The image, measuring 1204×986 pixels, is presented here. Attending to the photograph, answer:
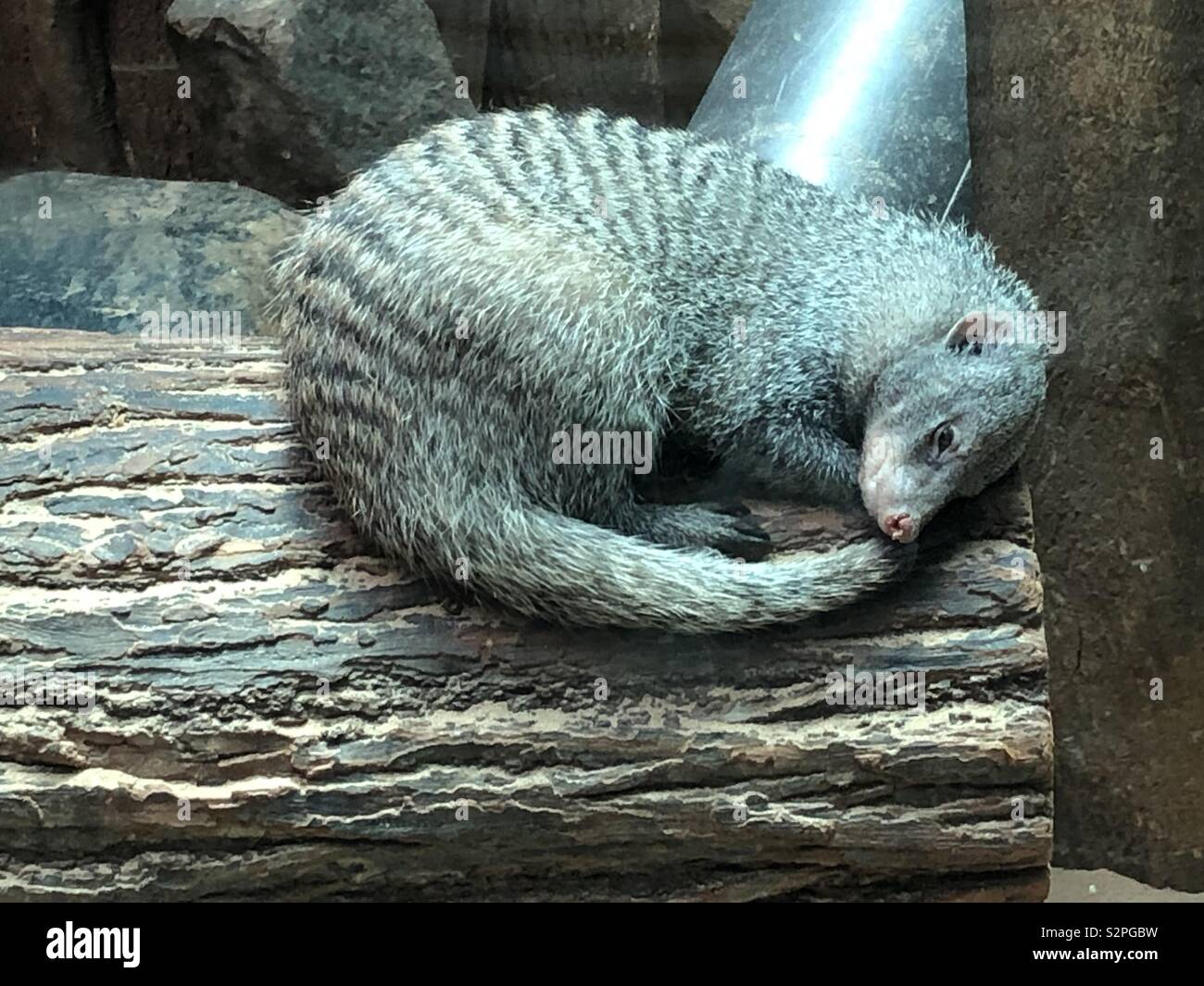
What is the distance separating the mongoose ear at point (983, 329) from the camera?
168cm

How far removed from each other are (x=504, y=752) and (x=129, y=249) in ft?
5.78

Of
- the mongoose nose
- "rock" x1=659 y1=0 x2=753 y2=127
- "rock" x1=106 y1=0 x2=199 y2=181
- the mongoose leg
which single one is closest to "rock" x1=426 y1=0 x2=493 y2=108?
"rock" x1=659 y1=0 x2=753 y2=127

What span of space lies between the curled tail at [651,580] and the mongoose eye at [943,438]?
0.52ft

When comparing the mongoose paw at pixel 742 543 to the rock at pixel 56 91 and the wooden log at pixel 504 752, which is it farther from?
the rock at pixel 56 91

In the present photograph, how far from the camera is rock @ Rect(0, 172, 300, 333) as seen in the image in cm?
266

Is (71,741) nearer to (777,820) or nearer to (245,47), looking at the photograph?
(777,820)

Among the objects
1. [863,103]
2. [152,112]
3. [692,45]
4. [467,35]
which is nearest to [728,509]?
[863,103]

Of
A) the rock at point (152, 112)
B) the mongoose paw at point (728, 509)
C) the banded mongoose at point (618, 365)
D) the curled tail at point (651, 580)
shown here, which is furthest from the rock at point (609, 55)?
the curled tail at point (651, 580)

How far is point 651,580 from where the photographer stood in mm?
1505

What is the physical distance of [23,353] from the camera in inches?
75.9

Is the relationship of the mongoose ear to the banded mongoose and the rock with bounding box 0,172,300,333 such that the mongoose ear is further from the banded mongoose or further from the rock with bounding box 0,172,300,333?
the rock with bounding box 0,172,300,333

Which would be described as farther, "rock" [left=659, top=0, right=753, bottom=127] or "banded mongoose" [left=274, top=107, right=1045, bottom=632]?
"rock" [left=659, top=0, right=753, bottom=127]

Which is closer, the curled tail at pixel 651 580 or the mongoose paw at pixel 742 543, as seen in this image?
the curled tail at pixel 651 580

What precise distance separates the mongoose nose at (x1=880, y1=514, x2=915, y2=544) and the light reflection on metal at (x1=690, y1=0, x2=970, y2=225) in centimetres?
93
